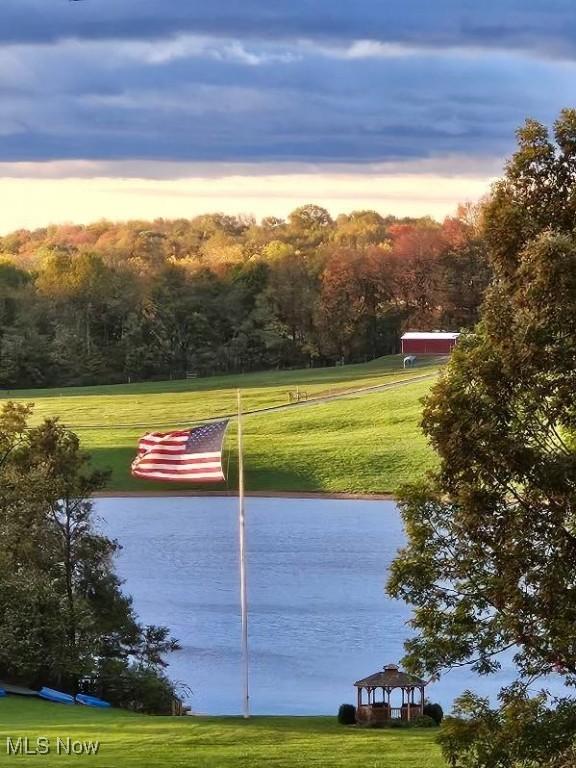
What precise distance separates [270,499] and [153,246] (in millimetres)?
86866

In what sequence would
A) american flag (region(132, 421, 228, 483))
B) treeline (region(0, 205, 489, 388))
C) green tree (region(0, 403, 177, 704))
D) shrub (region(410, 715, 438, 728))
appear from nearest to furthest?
shrub (region(410, 715, 438, 728)), american flag (region(132, 421, 228, 483)), green tree (region(0, 403, 177, 704)), treeline (region(0, 205, 489, 388))

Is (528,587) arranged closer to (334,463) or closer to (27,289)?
(334,463)

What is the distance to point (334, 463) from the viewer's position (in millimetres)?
81688

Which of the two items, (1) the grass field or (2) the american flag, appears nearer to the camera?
(2) the american flag

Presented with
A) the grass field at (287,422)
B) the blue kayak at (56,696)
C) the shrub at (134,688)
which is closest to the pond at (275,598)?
the shrub at (134,688)

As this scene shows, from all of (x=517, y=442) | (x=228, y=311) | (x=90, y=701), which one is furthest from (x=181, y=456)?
(x=228, y=311)

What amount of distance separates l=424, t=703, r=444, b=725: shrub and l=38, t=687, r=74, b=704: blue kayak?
729 centimetres

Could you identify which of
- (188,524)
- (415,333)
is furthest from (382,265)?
(188,524)

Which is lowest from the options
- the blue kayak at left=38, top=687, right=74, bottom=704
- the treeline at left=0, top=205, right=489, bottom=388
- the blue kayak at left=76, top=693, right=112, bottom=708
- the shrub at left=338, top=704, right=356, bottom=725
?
the blue kayak at left=76, top=693, right=112, bottom=708

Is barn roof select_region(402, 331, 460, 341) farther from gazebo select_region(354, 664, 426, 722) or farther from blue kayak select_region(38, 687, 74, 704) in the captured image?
gazebo select_region(354, 664, 426, 722)

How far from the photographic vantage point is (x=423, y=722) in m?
25.0

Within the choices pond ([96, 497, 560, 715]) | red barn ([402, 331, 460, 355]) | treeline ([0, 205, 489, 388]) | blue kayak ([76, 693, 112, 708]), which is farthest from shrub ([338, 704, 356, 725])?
treeline ([0, 205, 489, 388])

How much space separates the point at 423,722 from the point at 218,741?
17.4 ft

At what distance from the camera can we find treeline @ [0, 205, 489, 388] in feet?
388
